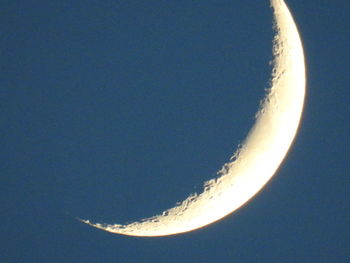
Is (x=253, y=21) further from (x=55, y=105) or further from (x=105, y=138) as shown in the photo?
(x=55, y=105)

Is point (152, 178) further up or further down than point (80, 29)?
further down

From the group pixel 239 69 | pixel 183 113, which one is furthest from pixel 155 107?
pixel 239 69

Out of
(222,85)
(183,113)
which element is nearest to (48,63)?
(183,113)

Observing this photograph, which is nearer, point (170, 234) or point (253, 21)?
point (253, 21)

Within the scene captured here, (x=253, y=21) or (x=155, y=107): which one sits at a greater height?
(x=253, y=21)

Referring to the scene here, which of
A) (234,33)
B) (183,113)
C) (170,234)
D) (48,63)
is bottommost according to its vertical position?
(170,234)

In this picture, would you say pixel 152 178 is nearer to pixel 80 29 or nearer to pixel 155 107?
pixel 155 107
